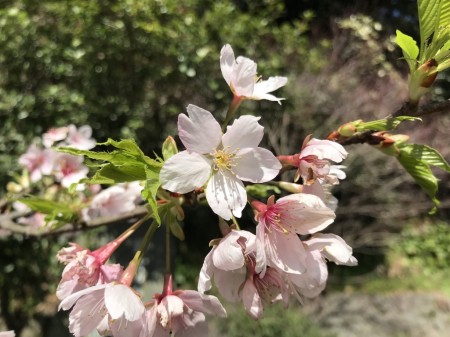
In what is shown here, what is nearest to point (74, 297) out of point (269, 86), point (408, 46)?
point (269, 86)

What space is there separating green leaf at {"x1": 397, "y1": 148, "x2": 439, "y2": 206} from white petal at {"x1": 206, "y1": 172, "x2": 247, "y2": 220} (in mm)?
299

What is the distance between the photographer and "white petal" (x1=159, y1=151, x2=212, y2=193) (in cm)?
63

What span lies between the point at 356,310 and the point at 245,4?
3.65m

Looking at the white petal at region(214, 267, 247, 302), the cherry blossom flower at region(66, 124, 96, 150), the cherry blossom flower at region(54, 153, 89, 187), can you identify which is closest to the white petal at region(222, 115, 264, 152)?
the white petal at region(214, 267, 247, 302)

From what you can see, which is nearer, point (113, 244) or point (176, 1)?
point (113, 244)

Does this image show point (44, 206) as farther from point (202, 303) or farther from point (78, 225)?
point (202, 303)

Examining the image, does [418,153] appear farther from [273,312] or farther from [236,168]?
[273,312]

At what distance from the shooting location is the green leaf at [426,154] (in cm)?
73

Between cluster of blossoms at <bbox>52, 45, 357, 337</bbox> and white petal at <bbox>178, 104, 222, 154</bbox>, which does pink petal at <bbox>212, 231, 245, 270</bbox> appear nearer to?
cluster of blossoms at <bbox>52, 45, 357, 337</bbox>

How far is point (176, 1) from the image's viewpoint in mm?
3578

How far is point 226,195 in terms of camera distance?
68cm

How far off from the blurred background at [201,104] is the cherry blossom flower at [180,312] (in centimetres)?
155

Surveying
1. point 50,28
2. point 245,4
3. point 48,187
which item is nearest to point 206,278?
point 48,187

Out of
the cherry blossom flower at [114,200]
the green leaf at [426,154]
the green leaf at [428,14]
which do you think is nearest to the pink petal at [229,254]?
the green leaf at [426,154]
